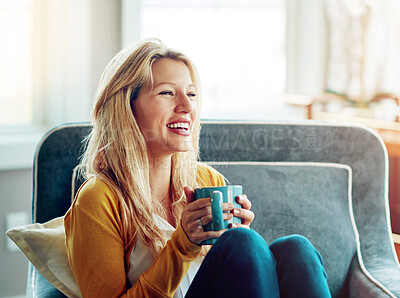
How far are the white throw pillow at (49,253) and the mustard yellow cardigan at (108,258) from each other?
0.40 ft

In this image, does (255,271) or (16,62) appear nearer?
(255,271)

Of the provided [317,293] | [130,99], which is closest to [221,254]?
[317,293]

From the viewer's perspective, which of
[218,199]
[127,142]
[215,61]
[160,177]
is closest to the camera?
[218,199]

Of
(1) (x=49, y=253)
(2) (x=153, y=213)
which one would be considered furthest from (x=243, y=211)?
(1) (x=49, y=253)

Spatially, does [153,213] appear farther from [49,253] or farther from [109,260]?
[49,253]

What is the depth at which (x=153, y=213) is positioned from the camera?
4.55 feet

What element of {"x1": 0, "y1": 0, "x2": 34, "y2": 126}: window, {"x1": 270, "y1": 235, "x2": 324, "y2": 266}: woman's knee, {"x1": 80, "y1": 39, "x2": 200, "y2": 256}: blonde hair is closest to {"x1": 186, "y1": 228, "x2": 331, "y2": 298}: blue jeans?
{"x1": 270, "y1": 235, "x2": 324, "y2": 266}: woman's knee

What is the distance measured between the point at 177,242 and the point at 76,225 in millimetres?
242

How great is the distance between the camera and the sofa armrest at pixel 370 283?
1461mm

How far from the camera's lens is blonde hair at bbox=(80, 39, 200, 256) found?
1338mm

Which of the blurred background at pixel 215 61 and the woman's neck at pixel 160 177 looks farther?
the blurred background at pixel 215 61

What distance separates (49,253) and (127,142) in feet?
1.18

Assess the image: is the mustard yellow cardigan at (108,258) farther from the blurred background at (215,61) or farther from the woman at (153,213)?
the blurred background at (215,61)

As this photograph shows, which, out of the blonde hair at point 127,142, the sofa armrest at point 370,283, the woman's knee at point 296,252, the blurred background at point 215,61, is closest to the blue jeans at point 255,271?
the woman's knee at point 296,252
